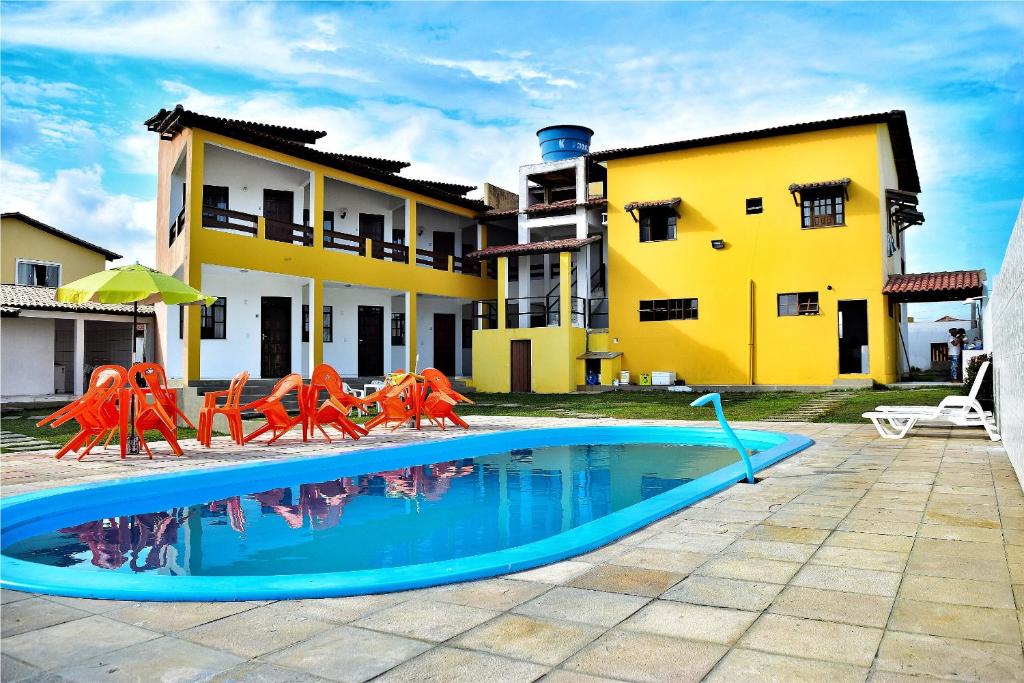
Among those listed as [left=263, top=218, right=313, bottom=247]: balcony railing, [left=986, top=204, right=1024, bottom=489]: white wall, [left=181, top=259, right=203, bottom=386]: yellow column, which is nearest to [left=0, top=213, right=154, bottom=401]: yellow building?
[left=263, top=218, right=313, bottom=247]: balcony railing

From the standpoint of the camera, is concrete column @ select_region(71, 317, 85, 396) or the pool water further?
concrete column @ select_region(71, 317, 85, 396)

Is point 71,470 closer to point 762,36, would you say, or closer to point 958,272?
point 762,36

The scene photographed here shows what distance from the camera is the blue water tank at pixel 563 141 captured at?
26641 millimetres

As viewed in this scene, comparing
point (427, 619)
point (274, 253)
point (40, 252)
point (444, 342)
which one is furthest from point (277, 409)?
point (40, 252)

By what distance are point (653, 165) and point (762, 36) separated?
11.9 meters

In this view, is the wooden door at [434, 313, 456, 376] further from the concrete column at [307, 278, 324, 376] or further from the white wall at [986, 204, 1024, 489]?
the white wall at [986, 204, 1024, 489]

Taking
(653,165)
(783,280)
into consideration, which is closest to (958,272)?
(783,280)

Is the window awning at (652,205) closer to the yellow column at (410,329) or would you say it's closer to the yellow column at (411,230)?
the yellow column at (411,230)

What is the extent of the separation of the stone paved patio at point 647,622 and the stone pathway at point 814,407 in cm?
896

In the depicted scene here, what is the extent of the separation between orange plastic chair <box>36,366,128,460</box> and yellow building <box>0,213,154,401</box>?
→ 39.7 feet

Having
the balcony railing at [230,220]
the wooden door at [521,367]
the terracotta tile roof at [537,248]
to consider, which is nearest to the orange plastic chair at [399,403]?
the balcony railing at [230,220]

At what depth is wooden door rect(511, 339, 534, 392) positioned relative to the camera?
22.9m

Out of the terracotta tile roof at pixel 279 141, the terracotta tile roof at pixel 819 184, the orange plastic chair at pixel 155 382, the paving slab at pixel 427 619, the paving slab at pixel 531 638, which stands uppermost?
the terracotta tile roof at pixel 279 141

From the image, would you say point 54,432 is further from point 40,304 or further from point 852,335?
point 852,335
